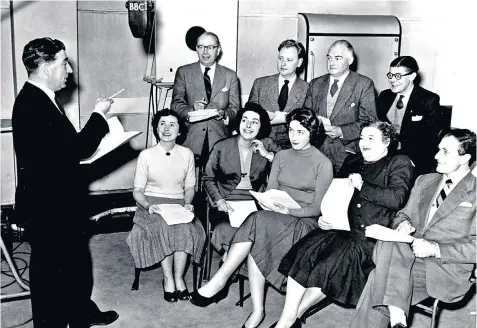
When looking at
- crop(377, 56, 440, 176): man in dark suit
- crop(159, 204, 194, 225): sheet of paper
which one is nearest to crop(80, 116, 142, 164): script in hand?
crop(159, 204, 194, 225): sheet of paper

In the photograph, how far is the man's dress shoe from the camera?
3877 millimetres

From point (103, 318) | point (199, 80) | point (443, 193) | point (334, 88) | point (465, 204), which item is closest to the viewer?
point (465, 204)

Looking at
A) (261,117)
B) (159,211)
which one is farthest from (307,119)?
(159,211)

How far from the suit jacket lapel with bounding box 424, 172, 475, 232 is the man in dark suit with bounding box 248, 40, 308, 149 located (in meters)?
1.77

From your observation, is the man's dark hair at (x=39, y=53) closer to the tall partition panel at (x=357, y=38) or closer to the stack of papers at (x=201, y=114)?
the stack of papers at (x=201, y=114)

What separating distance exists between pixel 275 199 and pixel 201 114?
4.17 feet

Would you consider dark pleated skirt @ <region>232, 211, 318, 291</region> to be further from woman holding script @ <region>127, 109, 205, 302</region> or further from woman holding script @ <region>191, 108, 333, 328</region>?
woman holding script @ <region>127, 109, 205, 302</region>

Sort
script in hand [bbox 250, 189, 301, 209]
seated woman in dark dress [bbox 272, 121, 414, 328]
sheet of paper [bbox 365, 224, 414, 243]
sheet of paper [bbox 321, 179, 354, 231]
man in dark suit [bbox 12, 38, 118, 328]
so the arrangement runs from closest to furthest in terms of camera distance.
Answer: man in dark suit [bbox 12, 38, 118, 328] → sheet of paper [bbox 365, 224, 414, 243] → seated woman in dark dress [bbox 272, 121, 414, 328] → sheet of paper [bbox 321, 179, 354, 231] → script in hand [bbox 250, 189, 301, 209]

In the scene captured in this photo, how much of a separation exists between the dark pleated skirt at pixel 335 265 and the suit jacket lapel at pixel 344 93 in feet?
4.54

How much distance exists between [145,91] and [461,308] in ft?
12.6

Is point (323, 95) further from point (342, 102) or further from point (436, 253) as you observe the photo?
point (436, 253)

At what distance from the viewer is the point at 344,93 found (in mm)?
4781

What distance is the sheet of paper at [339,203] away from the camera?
12.4 feet

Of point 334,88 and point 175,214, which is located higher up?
point 334,88
